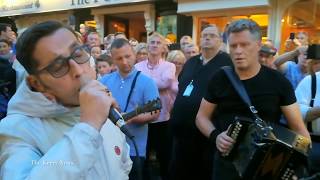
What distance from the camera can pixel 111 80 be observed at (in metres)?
3.99

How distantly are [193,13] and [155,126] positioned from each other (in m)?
7.39

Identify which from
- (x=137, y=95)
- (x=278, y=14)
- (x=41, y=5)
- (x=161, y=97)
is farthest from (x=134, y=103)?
(x=41, y=5)

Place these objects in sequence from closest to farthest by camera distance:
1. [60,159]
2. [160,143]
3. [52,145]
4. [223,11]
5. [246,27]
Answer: [60,159] < [52,145] < [246,27] < [160,143] < [223,11]

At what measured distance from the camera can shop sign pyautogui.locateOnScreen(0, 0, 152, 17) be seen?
14.0m

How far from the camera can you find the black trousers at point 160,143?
4.73 meters

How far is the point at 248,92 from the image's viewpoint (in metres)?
2.69

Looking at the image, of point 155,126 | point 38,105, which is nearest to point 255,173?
point 38,105

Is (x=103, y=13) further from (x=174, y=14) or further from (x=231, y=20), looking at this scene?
(x=231, y=20)

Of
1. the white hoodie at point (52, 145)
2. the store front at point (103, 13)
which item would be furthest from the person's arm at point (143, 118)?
the store front at point (103, 13)

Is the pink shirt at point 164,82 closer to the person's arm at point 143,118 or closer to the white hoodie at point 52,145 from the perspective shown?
the person's arm at point 143,118

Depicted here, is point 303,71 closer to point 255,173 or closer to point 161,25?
point 255,173

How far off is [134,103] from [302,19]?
7.36 meters

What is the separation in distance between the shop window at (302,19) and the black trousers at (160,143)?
18.6ft

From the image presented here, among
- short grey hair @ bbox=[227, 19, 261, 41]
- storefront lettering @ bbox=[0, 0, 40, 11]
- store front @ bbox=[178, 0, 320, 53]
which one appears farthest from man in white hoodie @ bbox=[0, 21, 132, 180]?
storefront lettering @ bbox=[0, 0, 40, 11]
